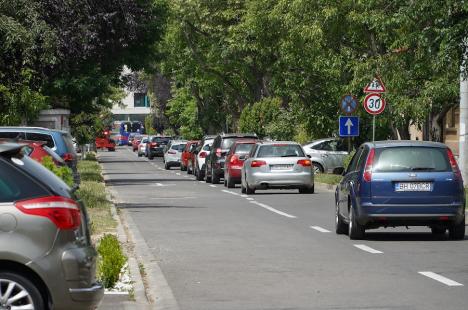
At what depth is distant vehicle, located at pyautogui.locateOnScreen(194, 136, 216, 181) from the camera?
48812 mm

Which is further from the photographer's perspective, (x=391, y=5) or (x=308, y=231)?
(x=391, y=5)

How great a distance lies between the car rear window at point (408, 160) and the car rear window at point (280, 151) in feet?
54.2

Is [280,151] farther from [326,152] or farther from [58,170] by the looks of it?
[58,170]

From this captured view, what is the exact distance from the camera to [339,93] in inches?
1710

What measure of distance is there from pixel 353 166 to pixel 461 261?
4688mm

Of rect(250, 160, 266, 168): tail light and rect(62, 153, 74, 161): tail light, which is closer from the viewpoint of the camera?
rect(62, 153, 74, 161): tail light

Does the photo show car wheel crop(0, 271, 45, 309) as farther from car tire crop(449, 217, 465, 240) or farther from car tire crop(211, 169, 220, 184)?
car tire crop(211, 169, 220, 184)

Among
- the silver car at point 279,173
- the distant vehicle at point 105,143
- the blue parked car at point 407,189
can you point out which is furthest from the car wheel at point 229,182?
the distant vehicle at point 105,143

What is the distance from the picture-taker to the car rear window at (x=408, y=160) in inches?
741

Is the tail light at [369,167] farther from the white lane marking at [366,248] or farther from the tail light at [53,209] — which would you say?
the tail light at [53,209]

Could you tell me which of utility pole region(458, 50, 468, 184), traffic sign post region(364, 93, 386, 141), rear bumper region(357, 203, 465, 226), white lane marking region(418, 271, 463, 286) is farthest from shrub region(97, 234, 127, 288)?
traffic sign post region(364, 93, 386, 141)

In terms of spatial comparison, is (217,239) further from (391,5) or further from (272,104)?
(272,104)

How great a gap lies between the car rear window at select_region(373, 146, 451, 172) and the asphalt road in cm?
103

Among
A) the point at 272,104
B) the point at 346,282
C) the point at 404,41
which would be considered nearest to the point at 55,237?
the point at 346,282
